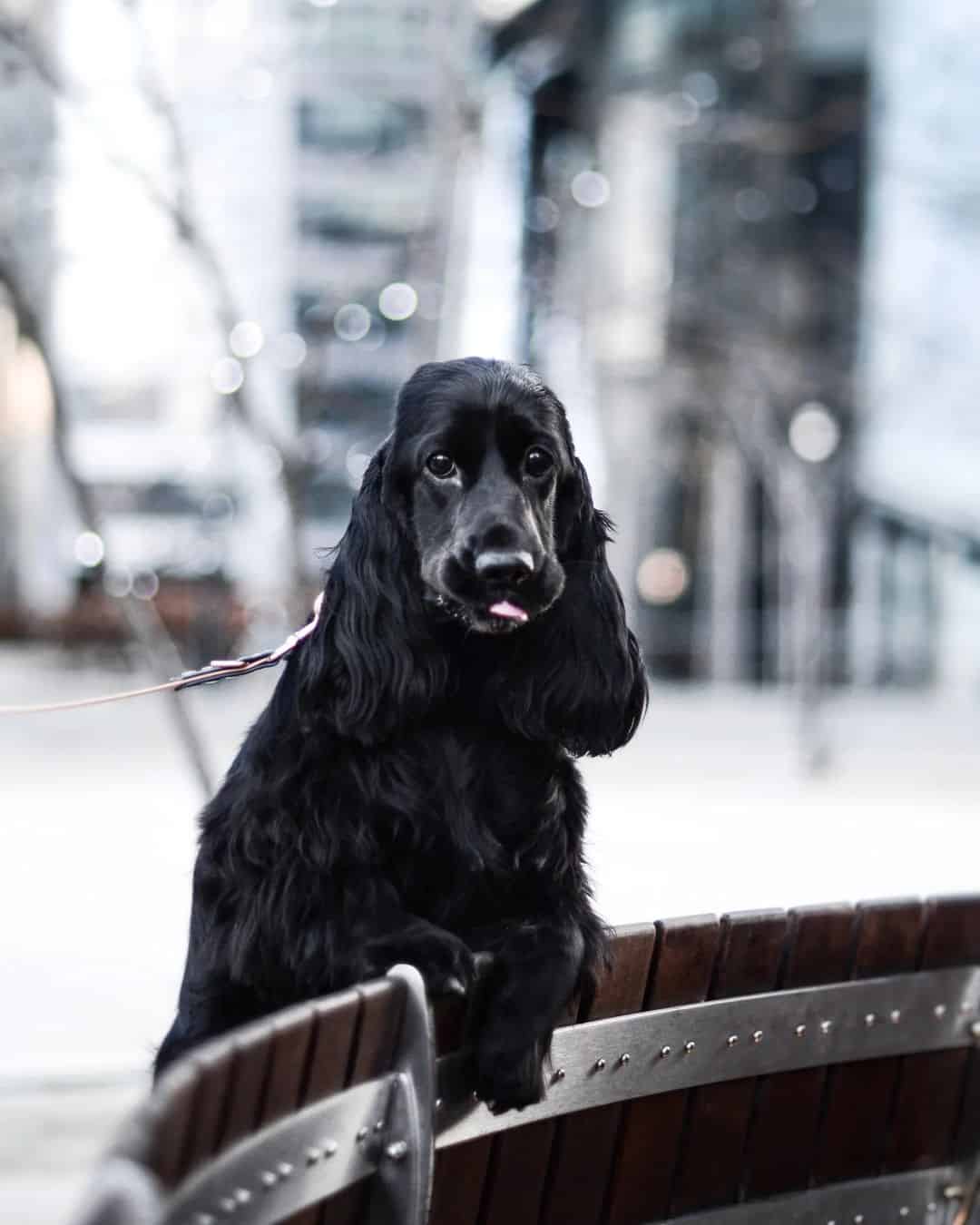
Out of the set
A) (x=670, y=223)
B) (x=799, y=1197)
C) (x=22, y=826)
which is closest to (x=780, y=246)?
(x=670, y=223)

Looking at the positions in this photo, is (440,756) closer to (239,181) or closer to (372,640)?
(372,640)

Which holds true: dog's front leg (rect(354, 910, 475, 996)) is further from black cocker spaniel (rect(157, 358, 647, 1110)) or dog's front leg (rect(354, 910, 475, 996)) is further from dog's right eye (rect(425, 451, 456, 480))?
dog's right eye (rect(425, 451, 456, 480))

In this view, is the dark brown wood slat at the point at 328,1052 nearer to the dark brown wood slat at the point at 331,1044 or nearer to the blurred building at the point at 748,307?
the dark brown wood slat at the point at 331,1044

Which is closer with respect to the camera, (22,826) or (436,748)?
(436,748)

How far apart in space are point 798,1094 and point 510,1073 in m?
0.72

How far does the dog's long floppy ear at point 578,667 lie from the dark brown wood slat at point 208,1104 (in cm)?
80

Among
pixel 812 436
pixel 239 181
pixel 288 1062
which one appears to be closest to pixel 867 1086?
pixel 288 1062

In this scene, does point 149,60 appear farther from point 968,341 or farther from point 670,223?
point 670,223

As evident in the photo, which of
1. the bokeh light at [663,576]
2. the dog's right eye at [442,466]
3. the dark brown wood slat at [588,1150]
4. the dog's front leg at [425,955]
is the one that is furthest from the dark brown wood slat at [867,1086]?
the bokeh light at [663,576]

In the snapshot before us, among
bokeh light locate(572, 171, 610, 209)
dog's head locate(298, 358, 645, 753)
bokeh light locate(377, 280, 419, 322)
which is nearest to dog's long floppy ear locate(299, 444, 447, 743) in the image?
dog's head locate(298, 358, 645, 753)

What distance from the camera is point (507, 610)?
2.34 m

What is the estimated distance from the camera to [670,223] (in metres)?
31.3

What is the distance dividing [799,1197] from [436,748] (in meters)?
1.01

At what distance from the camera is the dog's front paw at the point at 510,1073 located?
2.34m
